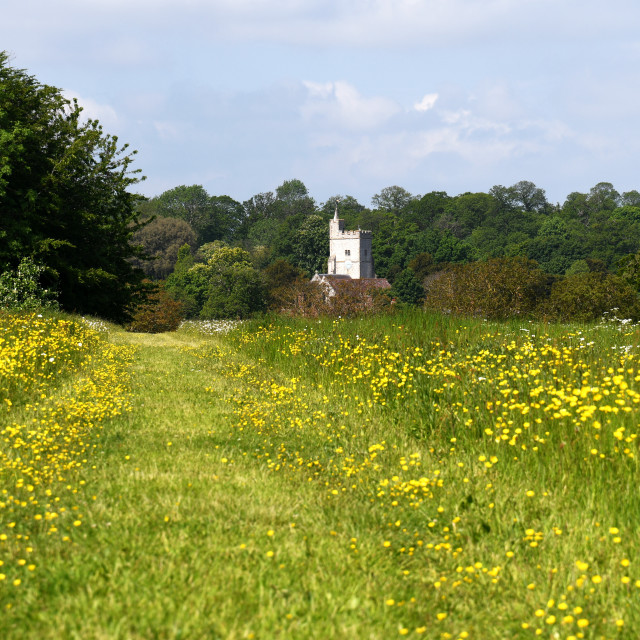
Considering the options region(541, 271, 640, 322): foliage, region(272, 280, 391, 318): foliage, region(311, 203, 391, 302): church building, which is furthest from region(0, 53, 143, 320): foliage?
region(311, 203, 391, 302): church building

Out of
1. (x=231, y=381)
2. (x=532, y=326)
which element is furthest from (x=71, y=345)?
(x=532, y=326)

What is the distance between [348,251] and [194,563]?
117379mm

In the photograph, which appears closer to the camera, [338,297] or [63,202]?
[63,202]

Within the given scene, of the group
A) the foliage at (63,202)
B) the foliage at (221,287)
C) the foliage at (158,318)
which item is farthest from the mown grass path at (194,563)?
the foliage at (221,287)

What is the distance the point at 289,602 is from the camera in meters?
4.05

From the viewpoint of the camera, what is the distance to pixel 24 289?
2470cm

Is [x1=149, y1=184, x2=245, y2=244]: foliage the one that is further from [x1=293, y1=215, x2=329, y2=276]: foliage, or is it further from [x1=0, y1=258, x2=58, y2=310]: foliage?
[x1=0, y1=258, x2=58, y2=310]: foliage

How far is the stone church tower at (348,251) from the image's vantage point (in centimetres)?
12031

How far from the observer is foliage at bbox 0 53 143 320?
26.5m

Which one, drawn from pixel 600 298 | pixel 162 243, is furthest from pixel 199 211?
pixel 600 298

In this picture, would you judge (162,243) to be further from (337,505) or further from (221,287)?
(337,505)

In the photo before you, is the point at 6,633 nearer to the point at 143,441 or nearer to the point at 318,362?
the point at 143,441

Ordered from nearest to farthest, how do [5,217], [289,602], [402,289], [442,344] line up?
[289,602] → [442,344] → [5,217] → [402,289]

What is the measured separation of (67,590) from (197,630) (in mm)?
946
